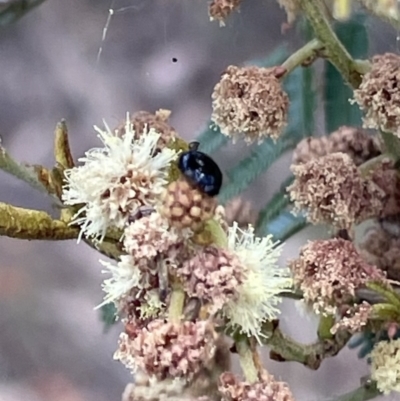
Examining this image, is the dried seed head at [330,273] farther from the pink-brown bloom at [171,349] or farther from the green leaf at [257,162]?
the green leaf at [257,162]

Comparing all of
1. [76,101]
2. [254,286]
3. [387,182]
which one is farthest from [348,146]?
[76,101]

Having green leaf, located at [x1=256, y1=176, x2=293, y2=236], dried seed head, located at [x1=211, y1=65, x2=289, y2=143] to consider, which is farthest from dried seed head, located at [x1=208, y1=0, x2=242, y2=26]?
green leaf, located at [x1=256, y1=176, x2=293, y2=236]

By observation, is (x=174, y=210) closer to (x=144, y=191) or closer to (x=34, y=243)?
(x=144, y=191)

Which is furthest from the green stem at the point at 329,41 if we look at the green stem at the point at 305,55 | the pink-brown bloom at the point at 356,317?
the pink-brown bloom at the point at 356,317

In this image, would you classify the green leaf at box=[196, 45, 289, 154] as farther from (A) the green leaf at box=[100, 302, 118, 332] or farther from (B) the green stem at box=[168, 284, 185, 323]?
(B) the green stem at box=[168, 284, 185, 323]

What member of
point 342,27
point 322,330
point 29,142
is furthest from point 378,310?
point 29,142

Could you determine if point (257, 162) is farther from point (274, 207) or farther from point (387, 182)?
point (387, 182)

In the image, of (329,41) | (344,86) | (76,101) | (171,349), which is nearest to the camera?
(171,349)
